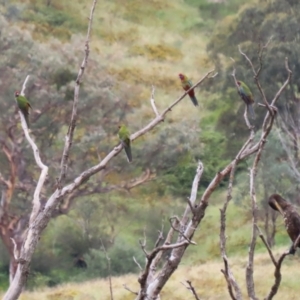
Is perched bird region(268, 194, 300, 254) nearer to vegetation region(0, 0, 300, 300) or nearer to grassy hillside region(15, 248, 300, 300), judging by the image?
grassy hillside region(15, 248, 300, 300)

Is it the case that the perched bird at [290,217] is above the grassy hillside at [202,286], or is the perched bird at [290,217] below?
above

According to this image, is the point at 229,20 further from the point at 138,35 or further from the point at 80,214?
the point at 138,35

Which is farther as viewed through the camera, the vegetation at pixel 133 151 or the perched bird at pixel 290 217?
the vegetation at pixel 133 151

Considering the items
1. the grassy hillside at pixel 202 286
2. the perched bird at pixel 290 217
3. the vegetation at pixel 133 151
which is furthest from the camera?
the vegetation at pixel 133 151

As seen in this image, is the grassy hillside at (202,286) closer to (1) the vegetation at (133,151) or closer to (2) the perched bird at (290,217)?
(1) the vegetation at (133,151)

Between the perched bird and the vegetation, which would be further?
the vegetation

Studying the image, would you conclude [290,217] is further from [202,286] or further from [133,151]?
[133,151]

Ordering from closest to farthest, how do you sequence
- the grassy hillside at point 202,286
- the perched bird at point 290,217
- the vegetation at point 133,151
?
the perched bird at point 290,217
the grassy hillside at point 202,286
the vegetation at point 133,151

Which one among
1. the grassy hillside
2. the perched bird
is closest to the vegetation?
the grassy hillside

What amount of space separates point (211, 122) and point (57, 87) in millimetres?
9943

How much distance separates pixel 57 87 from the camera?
1744cm

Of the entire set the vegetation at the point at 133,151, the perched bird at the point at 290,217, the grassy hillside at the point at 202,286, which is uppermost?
the vegetation at the point at 133,151

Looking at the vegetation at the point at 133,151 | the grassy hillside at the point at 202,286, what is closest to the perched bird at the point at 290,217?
the grassy hillside at the point at 202,286

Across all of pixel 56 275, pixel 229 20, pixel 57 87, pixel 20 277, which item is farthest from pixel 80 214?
pixel 20 277
